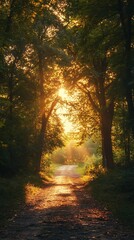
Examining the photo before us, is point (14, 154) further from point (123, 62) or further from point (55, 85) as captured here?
point (123, 62)

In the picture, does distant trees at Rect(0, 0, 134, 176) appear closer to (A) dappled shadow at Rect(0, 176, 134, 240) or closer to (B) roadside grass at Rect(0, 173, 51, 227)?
(B) roadside grass at Rect(0, 173, 51, 227)

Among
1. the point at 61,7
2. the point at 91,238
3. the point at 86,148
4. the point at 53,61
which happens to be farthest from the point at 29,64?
the point at 86,148

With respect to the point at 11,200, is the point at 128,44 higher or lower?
higher

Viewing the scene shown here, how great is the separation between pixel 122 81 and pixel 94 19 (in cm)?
349

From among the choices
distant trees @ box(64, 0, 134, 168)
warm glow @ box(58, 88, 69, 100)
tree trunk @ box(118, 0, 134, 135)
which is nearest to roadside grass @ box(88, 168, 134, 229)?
distant trees @ box(64, 0, 134, 168)

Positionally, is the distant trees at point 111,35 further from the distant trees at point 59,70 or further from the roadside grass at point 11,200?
the roadside grass at point 11,200

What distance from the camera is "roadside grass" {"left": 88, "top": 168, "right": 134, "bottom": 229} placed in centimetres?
1400

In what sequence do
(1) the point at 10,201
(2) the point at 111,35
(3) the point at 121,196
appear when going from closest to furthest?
(3) the point at 121,196 → (1) the point at 10,201 → (2) the point at 111,35

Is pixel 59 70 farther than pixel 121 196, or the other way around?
pixel 59 70

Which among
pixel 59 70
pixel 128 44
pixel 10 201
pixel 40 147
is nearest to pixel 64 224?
pixel 10 201

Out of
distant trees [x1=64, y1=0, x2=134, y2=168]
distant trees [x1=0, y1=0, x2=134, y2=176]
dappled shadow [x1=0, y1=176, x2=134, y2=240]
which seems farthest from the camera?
distant trees [x1=0, y1=0, x2=134, y2=176]

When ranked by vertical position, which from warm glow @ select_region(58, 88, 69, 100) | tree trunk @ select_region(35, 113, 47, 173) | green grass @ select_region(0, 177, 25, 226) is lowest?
green grass @ select_region(0, 177, 25, 226)

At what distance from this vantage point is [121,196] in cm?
1878

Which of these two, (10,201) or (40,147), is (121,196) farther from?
(40,147)
